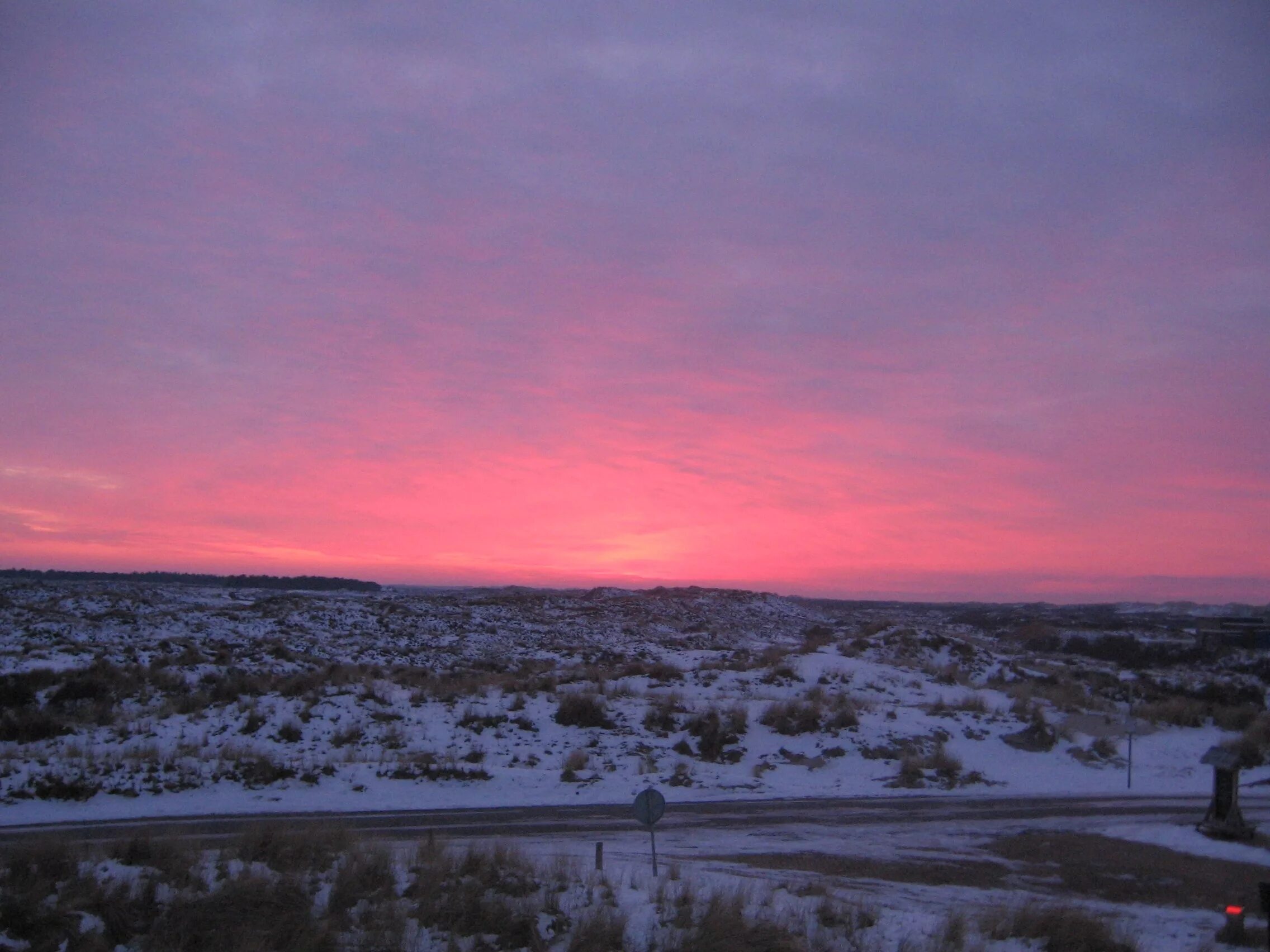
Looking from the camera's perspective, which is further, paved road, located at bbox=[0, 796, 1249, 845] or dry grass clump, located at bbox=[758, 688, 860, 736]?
dry grass clump, located at bbox=[758, 688, 860, 736]

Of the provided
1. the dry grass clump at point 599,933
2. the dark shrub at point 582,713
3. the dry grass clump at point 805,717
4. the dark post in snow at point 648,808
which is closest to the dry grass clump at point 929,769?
the dry grass clump at point 805,717

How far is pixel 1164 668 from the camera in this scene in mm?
56906

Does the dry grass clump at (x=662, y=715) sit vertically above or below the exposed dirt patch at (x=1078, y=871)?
below

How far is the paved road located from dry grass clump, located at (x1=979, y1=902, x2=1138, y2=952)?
6766 millimetres

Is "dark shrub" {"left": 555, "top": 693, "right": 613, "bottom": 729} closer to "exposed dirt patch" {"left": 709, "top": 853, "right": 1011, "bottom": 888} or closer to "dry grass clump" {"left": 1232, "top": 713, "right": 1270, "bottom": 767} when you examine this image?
"exposed dirt patch" {"left": 709, "top": 853, "right": 1011, "bottom": 888}

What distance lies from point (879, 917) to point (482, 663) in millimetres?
34662

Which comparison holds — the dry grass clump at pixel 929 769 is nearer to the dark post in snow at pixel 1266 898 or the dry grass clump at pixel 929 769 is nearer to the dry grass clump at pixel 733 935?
the dry grass clump at pixel 733 935

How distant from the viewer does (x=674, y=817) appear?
719 inches

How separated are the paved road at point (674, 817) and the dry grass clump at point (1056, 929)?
22.2ft

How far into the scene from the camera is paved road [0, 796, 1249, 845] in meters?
15.8

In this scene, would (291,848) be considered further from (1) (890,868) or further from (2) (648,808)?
(1) (890,868)

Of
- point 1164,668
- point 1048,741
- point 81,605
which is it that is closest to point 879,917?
point 1048,741

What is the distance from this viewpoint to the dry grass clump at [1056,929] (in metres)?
10.2

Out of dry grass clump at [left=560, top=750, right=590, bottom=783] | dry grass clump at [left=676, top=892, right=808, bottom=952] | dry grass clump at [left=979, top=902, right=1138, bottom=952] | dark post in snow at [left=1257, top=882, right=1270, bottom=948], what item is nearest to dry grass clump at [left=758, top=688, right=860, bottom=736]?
dry grass clump at [left=560, top=750, right=590, bottom=783]
